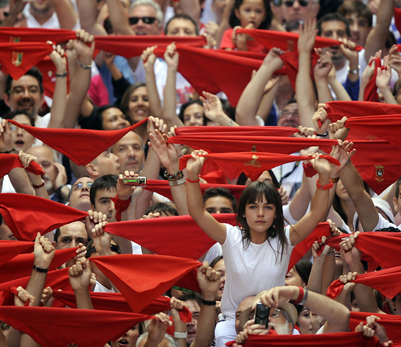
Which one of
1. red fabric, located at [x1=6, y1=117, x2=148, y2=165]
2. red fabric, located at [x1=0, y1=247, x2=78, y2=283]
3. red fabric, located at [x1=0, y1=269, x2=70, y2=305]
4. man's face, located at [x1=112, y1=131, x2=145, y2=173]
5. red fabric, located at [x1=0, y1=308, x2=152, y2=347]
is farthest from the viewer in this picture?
man's face, located at [x1=112, y1=131, x2=145, y2=173]

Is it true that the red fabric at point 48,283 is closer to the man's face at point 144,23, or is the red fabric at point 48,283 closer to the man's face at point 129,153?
the man's face at point 129,153

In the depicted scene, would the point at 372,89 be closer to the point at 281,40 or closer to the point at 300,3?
the point at 281,40

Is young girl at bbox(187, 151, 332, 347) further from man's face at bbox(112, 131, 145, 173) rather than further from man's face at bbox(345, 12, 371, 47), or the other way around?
man's face at bbox(345, 12, 371, 47)

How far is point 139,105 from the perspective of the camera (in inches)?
314

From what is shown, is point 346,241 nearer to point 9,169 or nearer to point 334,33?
point 9,169

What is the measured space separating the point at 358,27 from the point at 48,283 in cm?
503

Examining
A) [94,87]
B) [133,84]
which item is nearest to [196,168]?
[133,84]

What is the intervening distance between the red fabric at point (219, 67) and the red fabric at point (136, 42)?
0.82ft

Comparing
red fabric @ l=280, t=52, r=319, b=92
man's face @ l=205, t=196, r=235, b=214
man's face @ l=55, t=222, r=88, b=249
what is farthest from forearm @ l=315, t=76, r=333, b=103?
man's face @ l=55, t=222, r=88, b=249

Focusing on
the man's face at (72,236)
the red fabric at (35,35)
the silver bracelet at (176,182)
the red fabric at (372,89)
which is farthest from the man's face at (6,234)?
the red fabric at (372,89)

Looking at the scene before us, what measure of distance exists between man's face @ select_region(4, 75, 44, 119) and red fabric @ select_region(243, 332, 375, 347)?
13.9 feet

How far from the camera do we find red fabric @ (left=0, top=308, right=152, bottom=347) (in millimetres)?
4914

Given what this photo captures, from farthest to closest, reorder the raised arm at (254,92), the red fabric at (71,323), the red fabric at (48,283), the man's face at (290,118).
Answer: the man's face at (290,118), the raised arm at (254,92), the red fabric at (48,283), the red fabric at (71,323)

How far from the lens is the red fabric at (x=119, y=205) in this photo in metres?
5.98
